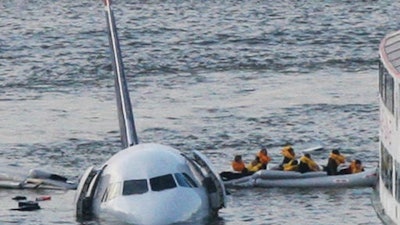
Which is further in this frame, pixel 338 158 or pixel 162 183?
pixel 338 158

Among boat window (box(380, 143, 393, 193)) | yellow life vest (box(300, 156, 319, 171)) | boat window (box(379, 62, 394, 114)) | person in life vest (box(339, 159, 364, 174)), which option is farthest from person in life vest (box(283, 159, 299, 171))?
boat window (box(379, 62, 394, 114))

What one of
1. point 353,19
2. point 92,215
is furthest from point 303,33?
point 92,215

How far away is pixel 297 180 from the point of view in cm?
7162

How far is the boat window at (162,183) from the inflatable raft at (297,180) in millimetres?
13076

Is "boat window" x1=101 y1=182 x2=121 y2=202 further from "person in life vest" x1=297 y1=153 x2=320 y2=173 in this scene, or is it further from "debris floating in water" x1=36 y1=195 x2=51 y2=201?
"person in life vest" x1=297 y1=153 x2=320 y2=173

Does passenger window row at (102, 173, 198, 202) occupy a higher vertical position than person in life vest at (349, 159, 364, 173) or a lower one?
higher

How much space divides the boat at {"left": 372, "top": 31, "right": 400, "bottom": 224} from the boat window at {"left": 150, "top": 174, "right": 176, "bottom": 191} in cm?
767

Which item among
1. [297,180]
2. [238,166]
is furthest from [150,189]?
[238,166]

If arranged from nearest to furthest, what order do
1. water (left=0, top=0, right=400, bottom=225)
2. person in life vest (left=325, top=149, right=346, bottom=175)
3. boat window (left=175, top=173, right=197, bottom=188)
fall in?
1. boat window (left=175, top=173, right=197, bottom=188)
2. water (left=0, top=0, right=400, bottom=225)
3. person in life vest (left=325, top=149, right=346, bottom=175)

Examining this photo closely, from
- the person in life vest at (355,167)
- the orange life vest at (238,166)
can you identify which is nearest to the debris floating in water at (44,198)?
the orange life vest at (238,166)

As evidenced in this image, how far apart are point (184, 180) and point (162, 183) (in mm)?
1225

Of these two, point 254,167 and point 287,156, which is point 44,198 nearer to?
point 254,167

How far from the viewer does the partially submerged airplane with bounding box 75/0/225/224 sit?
2279 inches

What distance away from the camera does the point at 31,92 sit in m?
102
